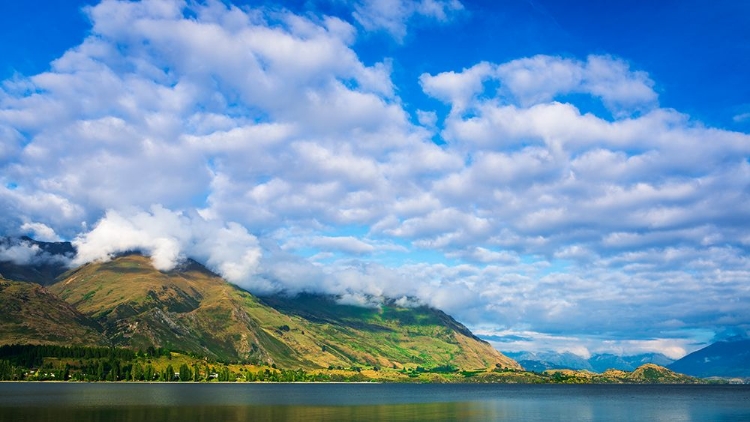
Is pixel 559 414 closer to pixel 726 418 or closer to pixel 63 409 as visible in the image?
pixel 726 418

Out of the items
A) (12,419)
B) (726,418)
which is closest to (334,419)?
(12,419)

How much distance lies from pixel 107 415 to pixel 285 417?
43015mm

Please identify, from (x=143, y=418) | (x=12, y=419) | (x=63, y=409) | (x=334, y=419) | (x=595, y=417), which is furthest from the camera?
(x=595, y=417)

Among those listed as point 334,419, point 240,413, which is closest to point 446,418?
point 334,419

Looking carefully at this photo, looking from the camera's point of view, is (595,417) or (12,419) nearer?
(12,419)

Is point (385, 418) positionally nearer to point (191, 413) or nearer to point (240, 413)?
point (240, 413)

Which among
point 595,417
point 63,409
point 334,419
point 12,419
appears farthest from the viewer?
point 595,417

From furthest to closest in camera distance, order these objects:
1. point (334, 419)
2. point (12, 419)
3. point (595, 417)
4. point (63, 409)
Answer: point (595, 417) < point (63, 409) < point (334, 419) < point (12, 419)

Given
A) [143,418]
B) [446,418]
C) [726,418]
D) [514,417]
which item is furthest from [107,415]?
[726,418]

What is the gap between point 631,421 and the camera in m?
161

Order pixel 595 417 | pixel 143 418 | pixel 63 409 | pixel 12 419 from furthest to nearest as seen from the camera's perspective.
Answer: pixel 595 417 → pixel 63 409 → pixel 143 418 → pixel 12 419

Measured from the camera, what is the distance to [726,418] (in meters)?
182

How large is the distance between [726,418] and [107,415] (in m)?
181

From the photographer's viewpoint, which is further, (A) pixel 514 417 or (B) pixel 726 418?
(B) pixel 726 418
